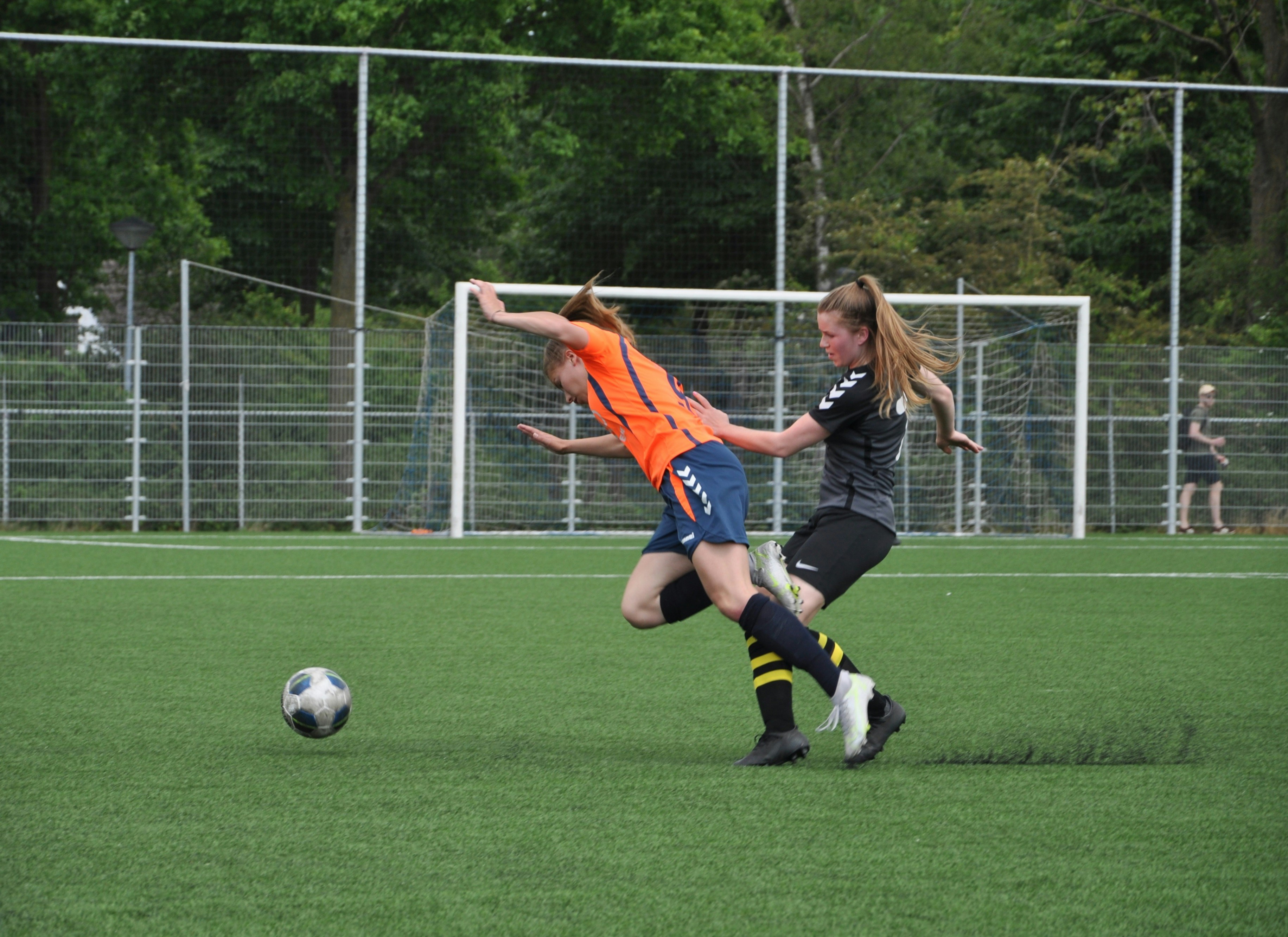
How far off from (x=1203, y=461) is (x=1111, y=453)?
0.98m

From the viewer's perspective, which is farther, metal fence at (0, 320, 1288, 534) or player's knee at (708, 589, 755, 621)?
metal fence at (0, 320, 1288, 534)

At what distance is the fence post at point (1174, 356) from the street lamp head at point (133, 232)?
1196 cm

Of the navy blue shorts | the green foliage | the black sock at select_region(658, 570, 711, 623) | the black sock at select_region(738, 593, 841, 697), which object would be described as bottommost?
the black sock at select_region(738, 593, 841, 697)

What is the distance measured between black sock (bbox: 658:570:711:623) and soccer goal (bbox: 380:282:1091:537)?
32.4ft

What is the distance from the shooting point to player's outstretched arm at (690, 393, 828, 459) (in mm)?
4281

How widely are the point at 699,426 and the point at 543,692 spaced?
155cm

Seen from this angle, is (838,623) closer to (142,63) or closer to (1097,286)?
(142,63)

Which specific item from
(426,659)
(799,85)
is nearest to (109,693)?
(426,659)

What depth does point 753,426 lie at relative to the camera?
15023mm

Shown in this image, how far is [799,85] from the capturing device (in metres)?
28.5

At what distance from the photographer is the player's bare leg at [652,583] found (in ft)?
15.3

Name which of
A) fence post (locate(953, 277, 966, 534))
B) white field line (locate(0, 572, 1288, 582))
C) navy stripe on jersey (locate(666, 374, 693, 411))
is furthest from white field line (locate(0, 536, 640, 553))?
navy stripe on jersey (locate(666, 374, 693, 411))

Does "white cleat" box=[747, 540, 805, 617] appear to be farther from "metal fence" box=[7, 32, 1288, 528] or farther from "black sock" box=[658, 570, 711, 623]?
"metal fence" box=[7, 32, 1288, 528]

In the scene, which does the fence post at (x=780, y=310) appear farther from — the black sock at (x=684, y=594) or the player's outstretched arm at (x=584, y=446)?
the black sock at (x=684, y=594)
